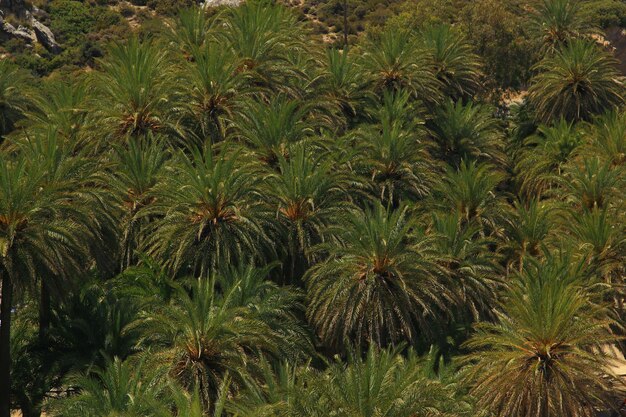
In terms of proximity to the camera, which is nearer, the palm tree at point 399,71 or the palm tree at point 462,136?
the palm tree at point 462,136

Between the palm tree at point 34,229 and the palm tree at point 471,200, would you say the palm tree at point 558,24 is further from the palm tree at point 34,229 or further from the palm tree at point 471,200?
the palm tree at point 34,229

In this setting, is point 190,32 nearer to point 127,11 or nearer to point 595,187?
point 595,187

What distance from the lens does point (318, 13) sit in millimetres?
90250

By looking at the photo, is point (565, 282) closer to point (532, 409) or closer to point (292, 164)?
point (532, 409)

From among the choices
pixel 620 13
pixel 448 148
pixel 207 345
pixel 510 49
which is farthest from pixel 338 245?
pixel 620 13

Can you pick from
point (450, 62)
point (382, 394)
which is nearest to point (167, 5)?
point (450, 62)

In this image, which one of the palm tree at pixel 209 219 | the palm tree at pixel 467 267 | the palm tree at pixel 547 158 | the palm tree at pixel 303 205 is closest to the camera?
the palm tree at pixel 209 219

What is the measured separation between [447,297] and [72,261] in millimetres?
12790

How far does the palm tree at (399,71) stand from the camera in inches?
1795

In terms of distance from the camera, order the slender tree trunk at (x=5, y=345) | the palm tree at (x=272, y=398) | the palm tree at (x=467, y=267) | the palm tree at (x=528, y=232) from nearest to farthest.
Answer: the palm tree at (x=272, y=398)
the slender tree trunk at (x=5, y=345)
the palm tree at (x=467, y=267)
the palm tree at (x=528, y=232)

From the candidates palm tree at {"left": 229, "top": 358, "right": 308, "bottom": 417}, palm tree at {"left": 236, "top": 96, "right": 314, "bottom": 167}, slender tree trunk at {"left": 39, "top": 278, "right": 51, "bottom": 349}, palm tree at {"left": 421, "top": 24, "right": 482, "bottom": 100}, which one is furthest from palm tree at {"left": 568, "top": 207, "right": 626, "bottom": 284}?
slender tree trunk at {"left": 39, "top": 278, "right": 51, "bottom": 349}

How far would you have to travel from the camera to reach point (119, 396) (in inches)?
929

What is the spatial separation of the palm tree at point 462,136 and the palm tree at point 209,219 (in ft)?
51.7

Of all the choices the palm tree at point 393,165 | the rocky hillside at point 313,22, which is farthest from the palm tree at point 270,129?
the rocky hillside at point 313,22
